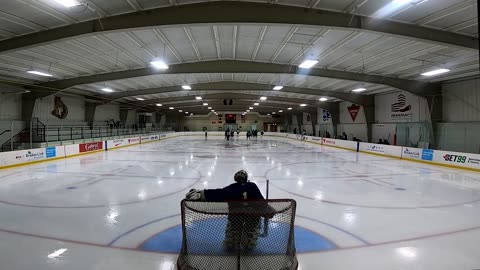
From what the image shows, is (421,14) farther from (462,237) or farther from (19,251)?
(19,251)

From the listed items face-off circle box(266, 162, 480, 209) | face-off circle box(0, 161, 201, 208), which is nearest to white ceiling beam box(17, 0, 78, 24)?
face-off circle box(0, 161, 201, 208)

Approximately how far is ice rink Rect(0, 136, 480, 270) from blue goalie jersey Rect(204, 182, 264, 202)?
3.26 ft

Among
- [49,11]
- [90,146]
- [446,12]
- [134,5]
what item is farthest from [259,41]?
[90,146]

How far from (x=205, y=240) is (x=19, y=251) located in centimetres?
269

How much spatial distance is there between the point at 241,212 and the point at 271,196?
434cm

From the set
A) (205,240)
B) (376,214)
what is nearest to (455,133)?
(376,214)

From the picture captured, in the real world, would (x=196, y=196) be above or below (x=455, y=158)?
above

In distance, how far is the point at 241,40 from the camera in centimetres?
1175

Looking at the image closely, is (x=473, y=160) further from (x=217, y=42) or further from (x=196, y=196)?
(x=196, y=196)

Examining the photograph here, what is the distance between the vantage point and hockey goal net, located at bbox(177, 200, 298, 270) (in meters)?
3.29

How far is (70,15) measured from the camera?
880 cm

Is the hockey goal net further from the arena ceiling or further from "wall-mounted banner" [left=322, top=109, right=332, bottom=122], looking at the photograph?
"wall-mounted banner" [left=322, top=109, right=332, bottom=122]

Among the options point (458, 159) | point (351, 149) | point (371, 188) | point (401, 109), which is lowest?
point (371, 188)

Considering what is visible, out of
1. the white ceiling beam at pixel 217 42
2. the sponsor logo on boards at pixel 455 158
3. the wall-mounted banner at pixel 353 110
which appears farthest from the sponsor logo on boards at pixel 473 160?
the wall-mounted banner at pixel 353 110
